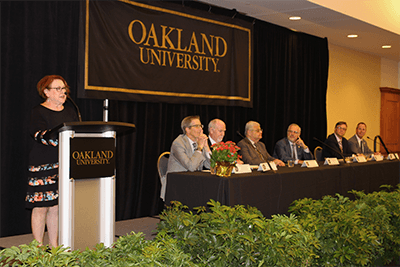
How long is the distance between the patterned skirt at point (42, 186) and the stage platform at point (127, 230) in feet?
3.49

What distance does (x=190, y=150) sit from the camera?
412 cm

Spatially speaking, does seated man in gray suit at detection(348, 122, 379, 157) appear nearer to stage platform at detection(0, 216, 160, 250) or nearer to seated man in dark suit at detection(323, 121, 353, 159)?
seated man in dark suit at detection(323, 121, 353, 159)

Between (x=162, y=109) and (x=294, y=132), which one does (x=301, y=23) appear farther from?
(x=162, y=109)

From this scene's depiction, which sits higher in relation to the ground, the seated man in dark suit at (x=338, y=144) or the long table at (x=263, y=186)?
the seated man in dark suit at (x=338, y=144)

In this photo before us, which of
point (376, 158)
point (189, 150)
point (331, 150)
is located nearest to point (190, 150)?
point (189, 150)

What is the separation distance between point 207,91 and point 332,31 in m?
2.84

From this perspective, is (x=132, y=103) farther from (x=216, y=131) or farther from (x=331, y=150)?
(x=331, y=150)

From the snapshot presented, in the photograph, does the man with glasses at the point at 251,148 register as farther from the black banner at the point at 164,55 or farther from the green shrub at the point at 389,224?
the green shrub at the point at 389,224

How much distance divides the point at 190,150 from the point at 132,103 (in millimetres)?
1452

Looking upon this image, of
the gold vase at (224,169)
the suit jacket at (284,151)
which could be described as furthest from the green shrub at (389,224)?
the suit jacket at (284,151)

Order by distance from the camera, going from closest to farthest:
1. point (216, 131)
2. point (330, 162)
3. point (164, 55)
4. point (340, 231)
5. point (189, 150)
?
point (340, 231), point (189, 150), point (216, 131), point (330, 162), point (164, 55)

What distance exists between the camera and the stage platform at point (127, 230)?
4.09 meters

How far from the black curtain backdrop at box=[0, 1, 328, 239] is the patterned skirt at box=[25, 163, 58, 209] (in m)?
1.22

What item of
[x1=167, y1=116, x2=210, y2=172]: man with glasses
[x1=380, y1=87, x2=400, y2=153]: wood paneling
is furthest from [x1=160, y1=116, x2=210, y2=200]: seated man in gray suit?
[x1=380, y1=87, x2=400, y2=153]: wood paneling
